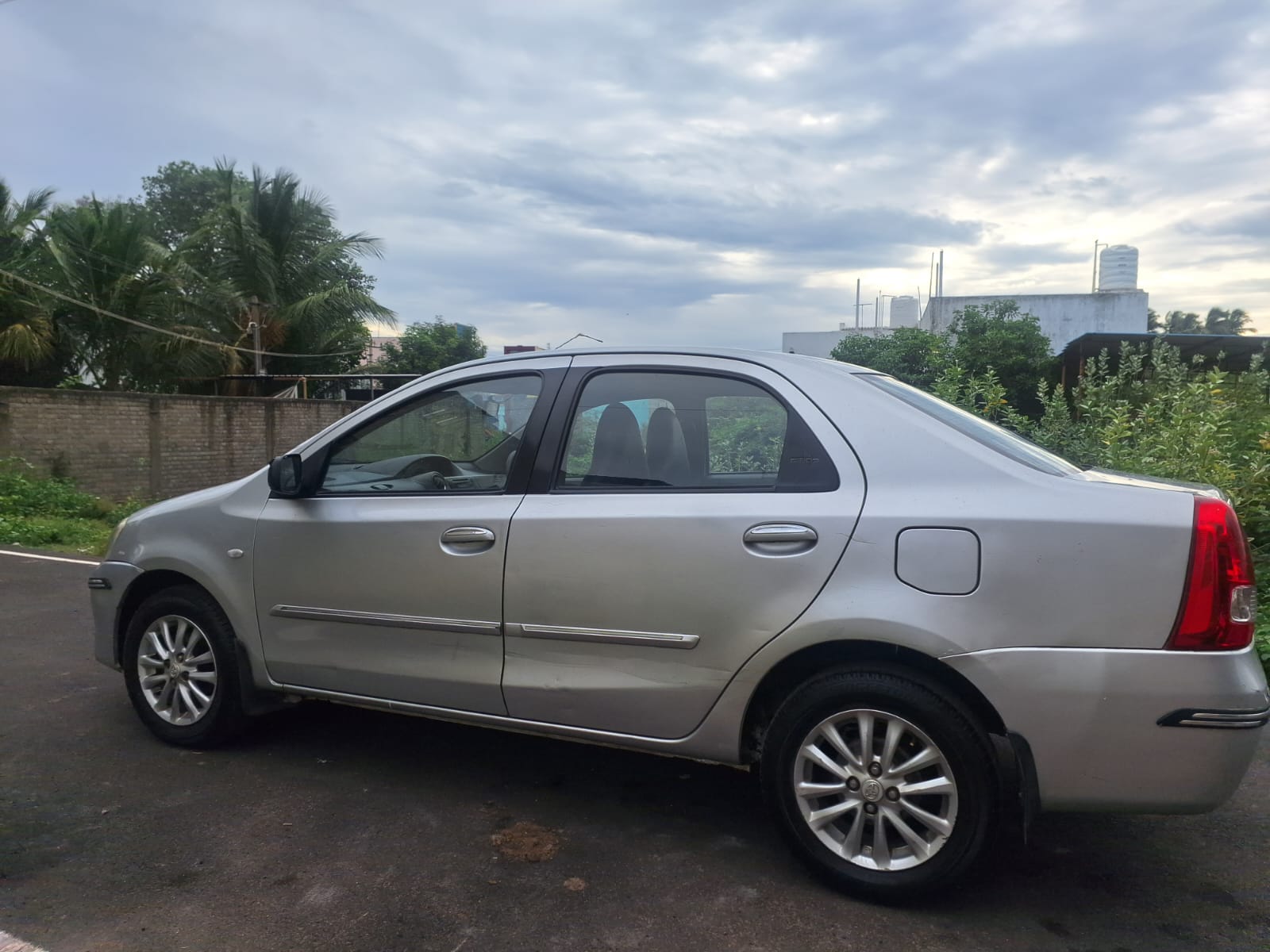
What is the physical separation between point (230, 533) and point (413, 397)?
3.18 ft

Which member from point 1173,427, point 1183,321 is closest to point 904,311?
point 1183,321

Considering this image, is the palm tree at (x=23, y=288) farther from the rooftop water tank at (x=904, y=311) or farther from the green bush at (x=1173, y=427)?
the rooftop water tank at (x=904, y=311)

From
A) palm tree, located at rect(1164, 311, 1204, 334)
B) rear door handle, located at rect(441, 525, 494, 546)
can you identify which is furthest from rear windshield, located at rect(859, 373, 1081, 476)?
palm tree, located at rect(1164, 311, 1204, 334)

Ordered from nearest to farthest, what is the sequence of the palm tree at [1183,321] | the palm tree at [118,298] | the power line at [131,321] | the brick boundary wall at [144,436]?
the brick boundary wall at [144,436], the power line at [131,321], the palm tree at [118,298], the palm tree at [1183,321]

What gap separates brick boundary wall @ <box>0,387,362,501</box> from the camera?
1391cm

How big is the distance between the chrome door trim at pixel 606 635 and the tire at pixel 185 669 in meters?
1.45

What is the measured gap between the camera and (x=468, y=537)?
349 centimetres

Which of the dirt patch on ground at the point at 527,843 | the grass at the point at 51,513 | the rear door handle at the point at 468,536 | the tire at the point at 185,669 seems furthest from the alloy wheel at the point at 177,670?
the grass at the point at 51,513

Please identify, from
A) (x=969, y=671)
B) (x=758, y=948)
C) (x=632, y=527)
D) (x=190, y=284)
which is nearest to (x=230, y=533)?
(x=632, y=527)

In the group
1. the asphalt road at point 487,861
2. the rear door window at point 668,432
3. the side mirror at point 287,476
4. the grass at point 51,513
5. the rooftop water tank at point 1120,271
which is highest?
the rooftop water tank at point 1120,271

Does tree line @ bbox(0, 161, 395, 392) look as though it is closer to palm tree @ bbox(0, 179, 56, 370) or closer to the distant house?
palm tree @ bbox(0, 179, 56, 370)

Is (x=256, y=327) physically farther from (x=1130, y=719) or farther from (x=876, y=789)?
(x=1130, y=719)

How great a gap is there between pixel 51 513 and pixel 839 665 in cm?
1248

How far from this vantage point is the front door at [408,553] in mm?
3514
